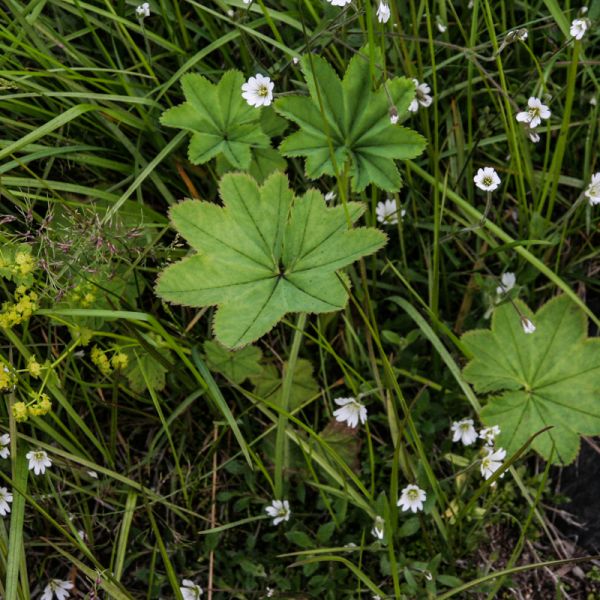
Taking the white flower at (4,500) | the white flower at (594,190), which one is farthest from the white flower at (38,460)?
the white flower at (594,190)

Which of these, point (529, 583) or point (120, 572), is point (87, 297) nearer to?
point (120, 572)

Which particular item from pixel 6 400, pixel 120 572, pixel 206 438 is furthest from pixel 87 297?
pixel 120 572

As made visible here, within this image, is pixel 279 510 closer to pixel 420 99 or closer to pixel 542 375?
pixel 542 375

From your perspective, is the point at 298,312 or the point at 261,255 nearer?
the point at 261,255

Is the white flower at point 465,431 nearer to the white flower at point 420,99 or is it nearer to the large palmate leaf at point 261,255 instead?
the large palmate leaf at point 261,255

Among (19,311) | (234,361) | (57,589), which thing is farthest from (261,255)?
(57,589)

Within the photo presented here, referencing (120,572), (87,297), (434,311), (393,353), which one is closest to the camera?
(87,297)
